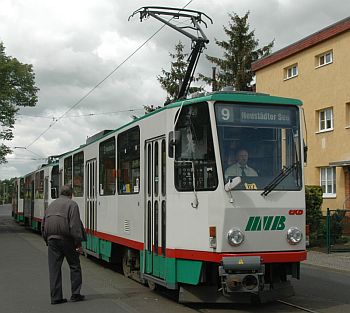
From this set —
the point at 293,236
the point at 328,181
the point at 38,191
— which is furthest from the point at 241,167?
the point at 38,191

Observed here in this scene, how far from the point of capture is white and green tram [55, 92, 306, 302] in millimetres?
7875

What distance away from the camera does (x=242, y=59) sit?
3972cm

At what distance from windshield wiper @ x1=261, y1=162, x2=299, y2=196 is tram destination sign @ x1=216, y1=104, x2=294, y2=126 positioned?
0.65 meters

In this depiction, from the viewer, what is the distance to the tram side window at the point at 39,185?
26.1m

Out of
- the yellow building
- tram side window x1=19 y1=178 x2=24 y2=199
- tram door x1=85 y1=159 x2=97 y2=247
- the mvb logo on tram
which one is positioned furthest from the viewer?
tram side window x1=19 y1=178 x2=24 y2=199

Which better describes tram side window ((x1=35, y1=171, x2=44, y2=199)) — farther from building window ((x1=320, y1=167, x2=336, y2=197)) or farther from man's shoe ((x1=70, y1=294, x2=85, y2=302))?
man's shoe ((x1=70, y1=294, x2=85, y2=302))

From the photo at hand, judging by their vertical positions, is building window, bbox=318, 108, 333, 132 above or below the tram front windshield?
above

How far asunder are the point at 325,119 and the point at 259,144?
18.6 meters

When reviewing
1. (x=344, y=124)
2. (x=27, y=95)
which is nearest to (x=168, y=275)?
(x=344, y=124)

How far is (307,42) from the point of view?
26.7 meters

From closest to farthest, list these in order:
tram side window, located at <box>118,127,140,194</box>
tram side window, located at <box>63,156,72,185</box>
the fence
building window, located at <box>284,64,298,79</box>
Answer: tram side window, located at <box>118,127,140,194</box>
tram side window, located at <box>63,156,72,185</box>
the fence
building window, located at <box>284,64,298,79</box>

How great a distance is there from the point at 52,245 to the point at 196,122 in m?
2.84

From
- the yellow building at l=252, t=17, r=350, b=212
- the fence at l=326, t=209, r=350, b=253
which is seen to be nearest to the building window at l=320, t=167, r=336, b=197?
the yellow building at l=252, t=17, r=350, b=212

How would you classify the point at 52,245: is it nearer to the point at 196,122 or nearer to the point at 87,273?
the point at 196,122
